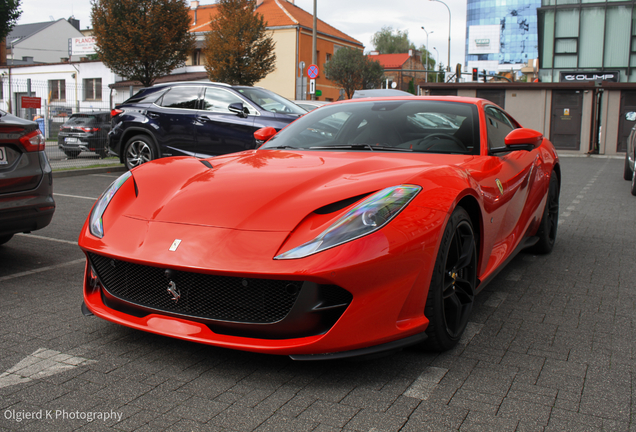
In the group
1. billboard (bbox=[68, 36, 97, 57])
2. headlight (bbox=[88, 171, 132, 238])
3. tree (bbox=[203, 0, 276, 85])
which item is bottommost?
headlight (bbox=[88, 171, 132, 238])

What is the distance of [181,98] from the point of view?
10.3 m

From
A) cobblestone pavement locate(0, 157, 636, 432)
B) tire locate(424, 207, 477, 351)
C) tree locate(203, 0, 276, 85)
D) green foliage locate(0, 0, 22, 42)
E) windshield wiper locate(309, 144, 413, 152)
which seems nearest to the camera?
cobblestone pavement locate(0, 157, 636, 432)

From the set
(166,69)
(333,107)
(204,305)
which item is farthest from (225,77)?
(204,305)

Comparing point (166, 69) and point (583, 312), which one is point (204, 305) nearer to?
point (583, 312)

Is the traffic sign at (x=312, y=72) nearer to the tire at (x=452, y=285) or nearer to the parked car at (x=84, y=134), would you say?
the parked car at (x=84, y=134)

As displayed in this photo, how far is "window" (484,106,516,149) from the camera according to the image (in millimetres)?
3961

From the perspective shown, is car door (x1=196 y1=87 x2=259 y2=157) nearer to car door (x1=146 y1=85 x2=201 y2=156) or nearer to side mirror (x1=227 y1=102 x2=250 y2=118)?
side mirror (x1=227 y1=102 x2=250 y2=118)

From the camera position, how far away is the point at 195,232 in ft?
A: 8.46

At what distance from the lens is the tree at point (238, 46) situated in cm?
3102

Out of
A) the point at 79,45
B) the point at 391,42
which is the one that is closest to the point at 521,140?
the point at 79,45

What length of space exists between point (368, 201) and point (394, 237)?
228 millimetres

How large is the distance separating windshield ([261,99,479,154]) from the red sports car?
21cm

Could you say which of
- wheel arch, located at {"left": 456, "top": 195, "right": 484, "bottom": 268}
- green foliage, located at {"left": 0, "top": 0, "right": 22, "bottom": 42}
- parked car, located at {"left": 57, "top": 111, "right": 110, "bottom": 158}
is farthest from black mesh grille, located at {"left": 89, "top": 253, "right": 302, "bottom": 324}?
green foliage, located at {"left": 0, "top": 0, "right": 22, "bottom": 42}

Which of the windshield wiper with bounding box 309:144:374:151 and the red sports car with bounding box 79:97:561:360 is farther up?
the windshield wiper with bounding box 309:144:374:151
